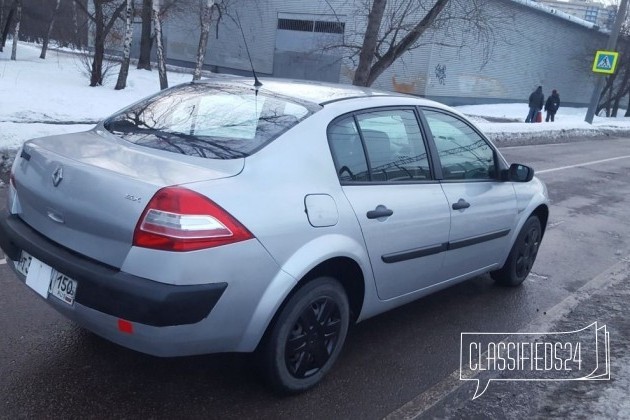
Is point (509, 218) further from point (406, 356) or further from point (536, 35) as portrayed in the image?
point (536, 35)

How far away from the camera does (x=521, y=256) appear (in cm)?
538

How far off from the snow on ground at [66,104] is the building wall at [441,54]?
2600 mm

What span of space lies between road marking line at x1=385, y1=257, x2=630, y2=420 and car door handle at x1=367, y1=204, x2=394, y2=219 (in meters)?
1.03

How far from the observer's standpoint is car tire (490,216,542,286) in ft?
17.2

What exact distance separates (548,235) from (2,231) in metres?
6.30

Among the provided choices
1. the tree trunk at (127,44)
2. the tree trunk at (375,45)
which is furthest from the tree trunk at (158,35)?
the tree trunk at (375,45)

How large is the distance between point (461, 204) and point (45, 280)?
8.56 feet

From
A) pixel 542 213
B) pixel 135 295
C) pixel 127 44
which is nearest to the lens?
pixel 135 295

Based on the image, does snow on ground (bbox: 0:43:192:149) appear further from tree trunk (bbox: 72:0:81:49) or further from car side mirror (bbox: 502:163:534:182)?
car side mirror (bbox: 502:163:534:182)

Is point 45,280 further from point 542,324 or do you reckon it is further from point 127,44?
point 127,44

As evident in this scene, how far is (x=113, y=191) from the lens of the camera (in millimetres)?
2838

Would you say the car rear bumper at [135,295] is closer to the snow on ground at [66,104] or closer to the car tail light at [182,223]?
the car tail light at [182,223]

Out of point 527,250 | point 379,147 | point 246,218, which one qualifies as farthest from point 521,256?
point 246,218

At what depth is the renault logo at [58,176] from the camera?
120 inches
